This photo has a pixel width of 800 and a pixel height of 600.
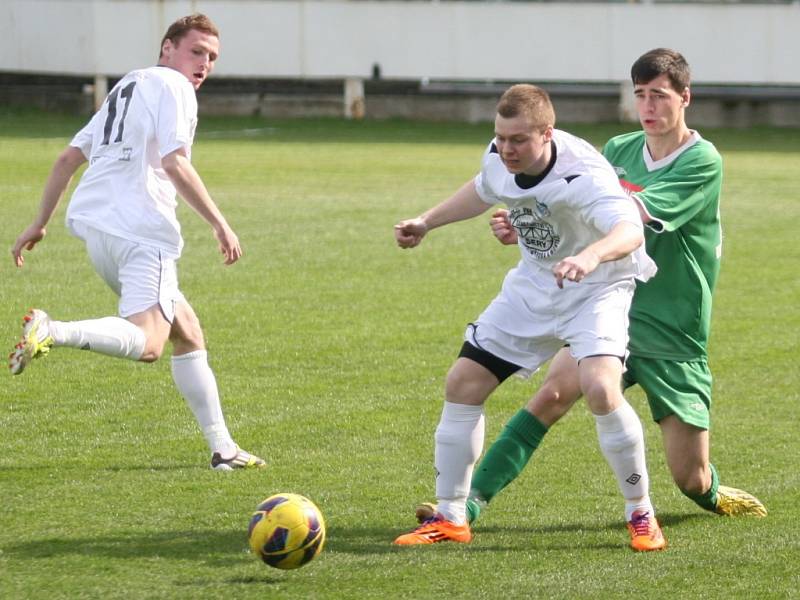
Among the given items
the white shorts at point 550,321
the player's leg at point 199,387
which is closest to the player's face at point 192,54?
the player's leg at point 199,387

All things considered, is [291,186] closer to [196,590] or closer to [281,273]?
[281,273]

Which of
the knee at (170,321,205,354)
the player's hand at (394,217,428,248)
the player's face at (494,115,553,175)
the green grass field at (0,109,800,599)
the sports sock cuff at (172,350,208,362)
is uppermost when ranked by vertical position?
the player's face at (494,115,553,175)

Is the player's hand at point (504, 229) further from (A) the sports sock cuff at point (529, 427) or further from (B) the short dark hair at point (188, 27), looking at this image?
(B) the short dark hair at point (188, 27)

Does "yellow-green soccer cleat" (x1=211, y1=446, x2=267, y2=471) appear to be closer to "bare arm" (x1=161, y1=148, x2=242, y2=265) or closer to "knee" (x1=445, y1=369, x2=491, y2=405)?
"bare arm" (x1=161, y1=148, x2=242, y2=265)

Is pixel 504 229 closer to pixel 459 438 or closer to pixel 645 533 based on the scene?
pixel 459 438

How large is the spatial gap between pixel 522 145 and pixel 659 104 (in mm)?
903

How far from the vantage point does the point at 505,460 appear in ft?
19.4

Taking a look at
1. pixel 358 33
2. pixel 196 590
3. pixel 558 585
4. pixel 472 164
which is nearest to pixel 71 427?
pixel 196 590

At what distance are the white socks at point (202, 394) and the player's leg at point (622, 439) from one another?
200 centimetres

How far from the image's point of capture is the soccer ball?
499 cm

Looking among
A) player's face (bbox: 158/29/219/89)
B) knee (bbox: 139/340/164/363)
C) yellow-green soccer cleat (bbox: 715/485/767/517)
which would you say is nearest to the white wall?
player's face (bbox: 158/29/219/89)

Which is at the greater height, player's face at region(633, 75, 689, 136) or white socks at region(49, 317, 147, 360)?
player's face at region(633, 75, 689, 136)

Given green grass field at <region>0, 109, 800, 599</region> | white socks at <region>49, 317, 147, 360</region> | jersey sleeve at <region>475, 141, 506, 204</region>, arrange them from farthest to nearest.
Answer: white socks at <region>49, 317, 147, 360</region>, jersey sleeve at <region>475, 141, 506, 204</region>, green grass field at <region>0, 109, 800, 599</region>

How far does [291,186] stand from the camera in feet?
61.9
